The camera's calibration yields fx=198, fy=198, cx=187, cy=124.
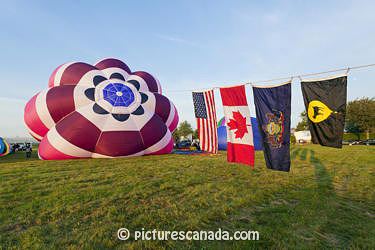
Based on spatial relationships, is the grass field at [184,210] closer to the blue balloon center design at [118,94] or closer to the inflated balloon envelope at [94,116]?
the inflated balloon envelope at [94,116]

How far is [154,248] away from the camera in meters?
2.94

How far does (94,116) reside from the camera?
11781 millimetres

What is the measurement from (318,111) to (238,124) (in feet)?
6.92

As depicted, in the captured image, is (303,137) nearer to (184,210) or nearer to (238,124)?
(238,124)

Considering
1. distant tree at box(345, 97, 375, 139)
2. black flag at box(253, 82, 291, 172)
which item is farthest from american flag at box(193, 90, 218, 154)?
distant tree at box(345, 97, 375, 139)

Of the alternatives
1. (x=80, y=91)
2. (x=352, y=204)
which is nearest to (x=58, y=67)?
(x=80, y=91)

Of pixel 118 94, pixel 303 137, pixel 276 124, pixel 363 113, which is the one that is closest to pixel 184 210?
pixel 276 124

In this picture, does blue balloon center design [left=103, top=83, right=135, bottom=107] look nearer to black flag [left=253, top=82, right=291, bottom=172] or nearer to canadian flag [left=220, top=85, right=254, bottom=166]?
canadian flag [left=220, top=85, right=254, bottom=166]

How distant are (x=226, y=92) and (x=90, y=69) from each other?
11467 millimetres

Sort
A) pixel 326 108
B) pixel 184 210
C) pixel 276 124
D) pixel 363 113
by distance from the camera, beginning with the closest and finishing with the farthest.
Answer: pixel 184 210 → pixel 326 108 → pixel 276 124 → pixel 363 113

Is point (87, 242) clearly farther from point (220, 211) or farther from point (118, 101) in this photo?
point (118, 101)

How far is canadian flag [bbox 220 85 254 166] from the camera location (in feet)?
19.6

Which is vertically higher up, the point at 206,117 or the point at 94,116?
the point at 206,117

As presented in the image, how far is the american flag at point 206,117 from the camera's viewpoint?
24.6 feet
